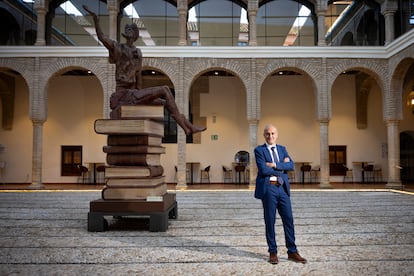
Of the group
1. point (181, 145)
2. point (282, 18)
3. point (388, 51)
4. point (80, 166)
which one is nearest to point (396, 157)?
point (388, 51)

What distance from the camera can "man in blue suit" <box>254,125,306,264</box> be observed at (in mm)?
3743

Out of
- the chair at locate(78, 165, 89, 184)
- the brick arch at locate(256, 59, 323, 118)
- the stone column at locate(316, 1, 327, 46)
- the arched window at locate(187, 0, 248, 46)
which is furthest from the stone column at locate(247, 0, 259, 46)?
the chair at locate(78, 165, 89, 184)

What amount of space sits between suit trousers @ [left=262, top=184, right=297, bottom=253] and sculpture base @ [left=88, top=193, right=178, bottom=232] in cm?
200

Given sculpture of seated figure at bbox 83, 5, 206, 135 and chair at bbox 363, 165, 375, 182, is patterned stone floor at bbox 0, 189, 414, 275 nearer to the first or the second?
sculpture of seated figure at bbox 83, 5, 206, 135

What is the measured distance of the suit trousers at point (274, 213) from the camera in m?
3.73

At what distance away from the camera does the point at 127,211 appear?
5328 mm

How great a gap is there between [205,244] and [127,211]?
4.36 feet

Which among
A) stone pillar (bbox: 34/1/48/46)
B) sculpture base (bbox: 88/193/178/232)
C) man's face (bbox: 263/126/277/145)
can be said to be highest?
stone pillar (bbox: 34/1/48/46)

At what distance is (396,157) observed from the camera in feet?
45.9

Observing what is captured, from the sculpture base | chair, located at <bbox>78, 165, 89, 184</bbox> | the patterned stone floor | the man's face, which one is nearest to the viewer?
the patterned stone floor

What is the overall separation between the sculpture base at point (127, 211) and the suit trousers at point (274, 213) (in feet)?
6.56

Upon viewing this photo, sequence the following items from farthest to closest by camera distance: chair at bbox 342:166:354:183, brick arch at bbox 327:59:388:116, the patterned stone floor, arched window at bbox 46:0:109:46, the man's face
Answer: chair at bbox 342:166:354:183 → arched window at bbox 46:0:109:46 → brick arch at bbox 327:59:388:116 → the man's face → the patterned stone floor

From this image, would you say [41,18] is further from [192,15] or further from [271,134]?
[271,134]

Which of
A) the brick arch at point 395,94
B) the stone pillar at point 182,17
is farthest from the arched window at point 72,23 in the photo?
the brick arch at point 395,94
